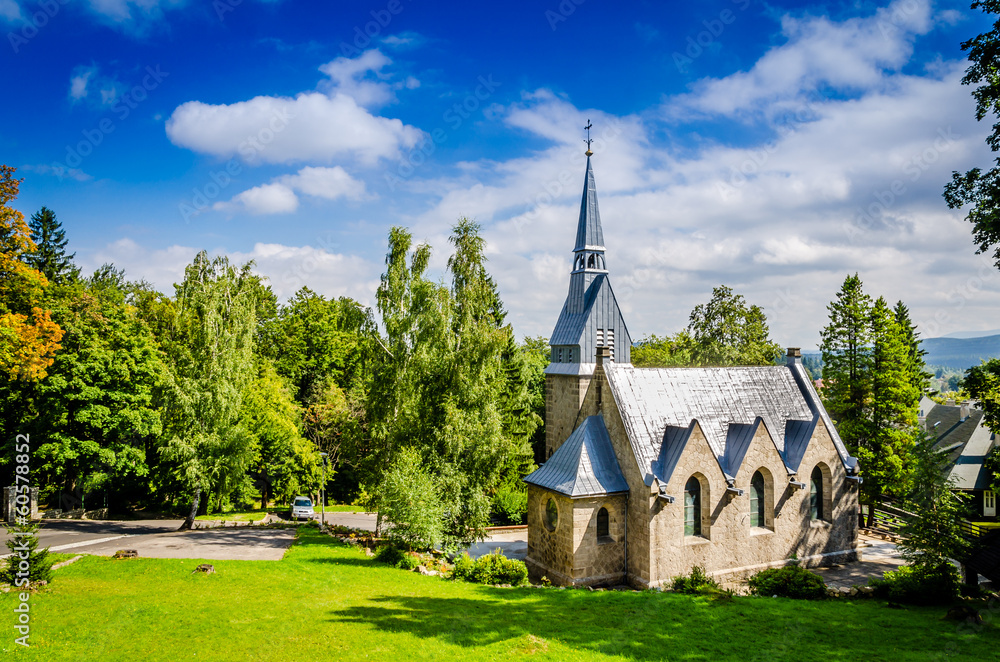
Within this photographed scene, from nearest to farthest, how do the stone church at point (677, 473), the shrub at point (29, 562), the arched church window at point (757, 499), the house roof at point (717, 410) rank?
the shrub at point (29, 562)
the stone church at point (677, 473)
the house roof at point (717, 410)
the arched church window at point (757, 499)

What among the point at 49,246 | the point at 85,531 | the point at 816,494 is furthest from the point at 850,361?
the point at 49,246

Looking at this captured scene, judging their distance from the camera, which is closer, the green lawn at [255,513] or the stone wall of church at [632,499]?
the stone wall of church at [632,499]

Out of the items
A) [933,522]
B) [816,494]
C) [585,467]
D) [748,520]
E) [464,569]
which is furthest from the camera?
[816,494]

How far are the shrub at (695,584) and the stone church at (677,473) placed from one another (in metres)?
0.99

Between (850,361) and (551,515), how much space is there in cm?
2355

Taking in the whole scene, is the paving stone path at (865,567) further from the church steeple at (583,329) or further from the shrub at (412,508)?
the shrub at (412,508)

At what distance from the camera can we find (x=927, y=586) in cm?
1925

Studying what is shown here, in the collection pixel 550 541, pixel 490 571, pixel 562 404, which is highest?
pixel 562 404

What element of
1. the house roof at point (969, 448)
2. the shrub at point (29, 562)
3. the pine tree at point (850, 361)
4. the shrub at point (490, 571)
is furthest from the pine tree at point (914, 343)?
the shrub at point (29, 562)

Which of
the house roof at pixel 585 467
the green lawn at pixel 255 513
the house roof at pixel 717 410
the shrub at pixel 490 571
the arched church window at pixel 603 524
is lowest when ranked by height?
the green lawn at pixel 255 513

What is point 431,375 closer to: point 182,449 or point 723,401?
point 182,449

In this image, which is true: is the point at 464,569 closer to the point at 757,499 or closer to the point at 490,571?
the point at 490,571

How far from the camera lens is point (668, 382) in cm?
2653

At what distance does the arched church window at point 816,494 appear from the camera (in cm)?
2742
